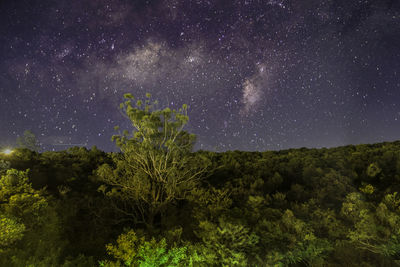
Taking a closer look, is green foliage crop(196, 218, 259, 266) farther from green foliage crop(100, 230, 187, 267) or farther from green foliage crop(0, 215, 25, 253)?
green foliage crop(0, 215, 25, 253)

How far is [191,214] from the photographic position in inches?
358

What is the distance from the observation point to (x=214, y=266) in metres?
6.23

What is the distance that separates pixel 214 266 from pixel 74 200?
27.3 ft

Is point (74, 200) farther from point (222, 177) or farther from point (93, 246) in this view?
point (222, 177)

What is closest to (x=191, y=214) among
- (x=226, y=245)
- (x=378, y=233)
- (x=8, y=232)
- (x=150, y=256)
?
(x=226, y=245)

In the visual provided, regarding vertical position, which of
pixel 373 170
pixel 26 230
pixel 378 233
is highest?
pixel 373 170

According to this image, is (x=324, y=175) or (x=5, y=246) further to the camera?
(x=324, y=175)

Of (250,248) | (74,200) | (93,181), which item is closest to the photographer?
(250,248)

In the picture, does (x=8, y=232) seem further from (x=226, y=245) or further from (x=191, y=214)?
(x=226, y=245)

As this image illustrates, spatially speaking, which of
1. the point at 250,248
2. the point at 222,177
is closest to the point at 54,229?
the point at 250,248

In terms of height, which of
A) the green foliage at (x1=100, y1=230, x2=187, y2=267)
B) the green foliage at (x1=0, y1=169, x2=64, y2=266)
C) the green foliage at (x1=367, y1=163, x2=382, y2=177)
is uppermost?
the green foliage at (x1=367, y1=163, x2=382, y2=177)

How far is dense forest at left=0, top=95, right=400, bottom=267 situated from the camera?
6.15 meters

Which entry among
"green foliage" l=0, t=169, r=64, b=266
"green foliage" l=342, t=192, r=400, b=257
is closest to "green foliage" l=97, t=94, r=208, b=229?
"green foliage" l=0, t=169, r=64, b=266

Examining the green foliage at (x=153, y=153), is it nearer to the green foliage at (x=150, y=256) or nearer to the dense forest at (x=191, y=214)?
the dense forest at (x=191, y=214)
